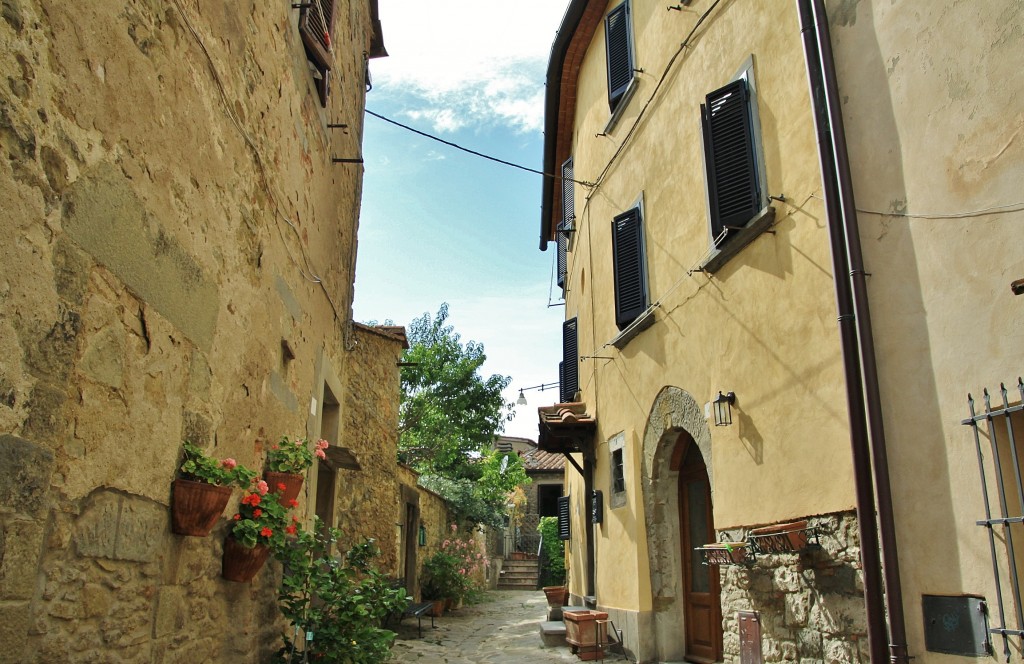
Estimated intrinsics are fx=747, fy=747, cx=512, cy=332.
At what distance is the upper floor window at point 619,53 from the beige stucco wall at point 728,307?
0.66 ft

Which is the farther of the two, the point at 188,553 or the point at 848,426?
the point at 848,426

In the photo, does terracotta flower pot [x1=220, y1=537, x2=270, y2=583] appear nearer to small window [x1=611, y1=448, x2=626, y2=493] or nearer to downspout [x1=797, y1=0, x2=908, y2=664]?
downspout [x1=797, y1=0, x2=908, y2=664]

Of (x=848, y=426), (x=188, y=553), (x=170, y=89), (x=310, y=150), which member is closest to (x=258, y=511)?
(x=188, y=553)

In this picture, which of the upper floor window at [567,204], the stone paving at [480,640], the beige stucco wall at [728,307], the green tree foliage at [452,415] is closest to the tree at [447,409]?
the green tree foliage at [452,415]

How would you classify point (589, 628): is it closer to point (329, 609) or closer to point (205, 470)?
point (329, 609)

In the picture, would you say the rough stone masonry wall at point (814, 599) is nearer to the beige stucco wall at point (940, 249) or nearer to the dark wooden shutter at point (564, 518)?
the beige stucco wall at point (940, 249)

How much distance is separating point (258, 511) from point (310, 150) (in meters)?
2.98

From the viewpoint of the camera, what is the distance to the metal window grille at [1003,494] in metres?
3.45

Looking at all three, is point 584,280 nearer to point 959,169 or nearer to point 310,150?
point 310,150

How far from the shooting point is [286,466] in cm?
465

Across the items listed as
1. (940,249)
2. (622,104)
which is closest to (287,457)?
(940,249)

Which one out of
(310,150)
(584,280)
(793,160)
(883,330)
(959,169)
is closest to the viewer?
(959,169)

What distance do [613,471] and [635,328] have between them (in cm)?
191

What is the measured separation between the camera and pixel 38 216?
2303 mm
